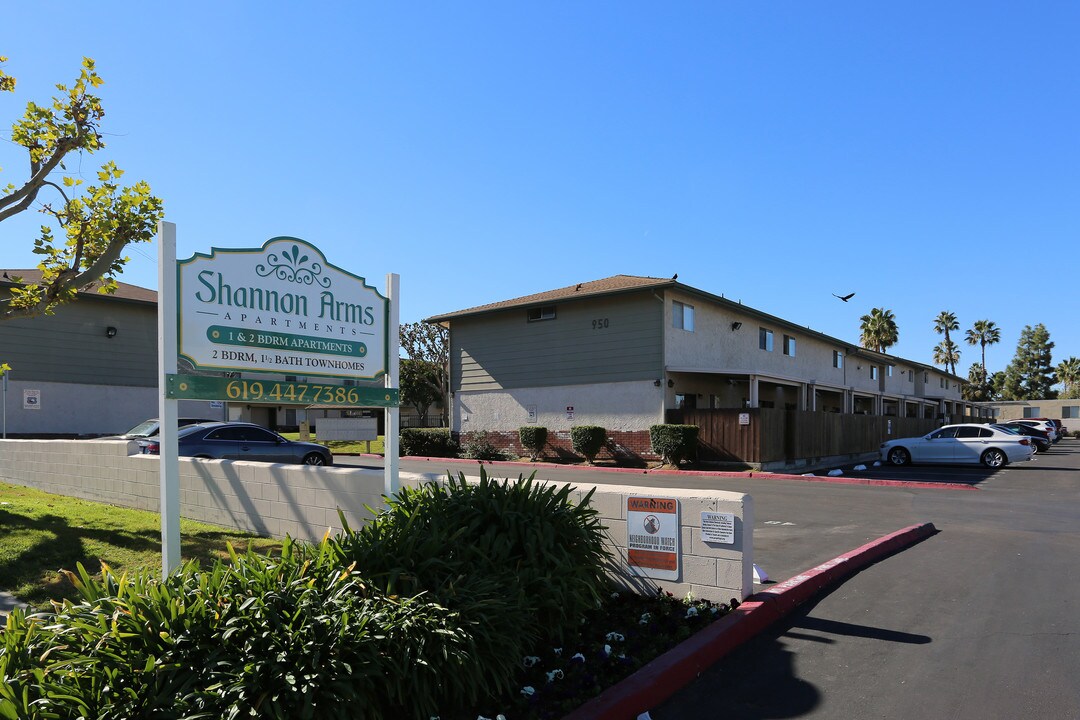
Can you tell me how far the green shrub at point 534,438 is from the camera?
27.3 meters

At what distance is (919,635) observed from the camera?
5527mm

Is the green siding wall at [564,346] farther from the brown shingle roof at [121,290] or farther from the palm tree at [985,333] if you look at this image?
the palm tree at [985,333]

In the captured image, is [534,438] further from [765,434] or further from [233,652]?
[233,652]

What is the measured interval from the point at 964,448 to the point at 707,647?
23856 millimetres

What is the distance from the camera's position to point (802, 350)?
35156 millimetres

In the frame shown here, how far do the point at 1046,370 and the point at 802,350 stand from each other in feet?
239

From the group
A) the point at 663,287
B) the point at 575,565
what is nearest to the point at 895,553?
the point at 575,565

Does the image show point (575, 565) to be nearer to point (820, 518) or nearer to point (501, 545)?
point (501, 545)

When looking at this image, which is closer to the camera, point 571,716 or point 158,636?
point 158,636

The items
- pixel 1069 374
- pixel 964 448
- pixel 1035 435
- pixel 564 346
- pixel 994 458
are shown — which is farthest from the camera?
pixel 1069 374

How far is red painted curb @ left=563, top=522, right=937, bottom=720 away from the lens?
4102 mm

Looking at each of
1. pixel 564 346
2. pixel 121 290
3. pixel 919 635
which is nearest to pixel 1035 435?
pixel 564 346

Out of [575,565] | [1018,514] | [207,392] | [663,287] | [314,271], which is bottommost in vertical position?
[1018,514]

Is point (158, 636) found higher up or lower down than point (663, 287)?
lower down
